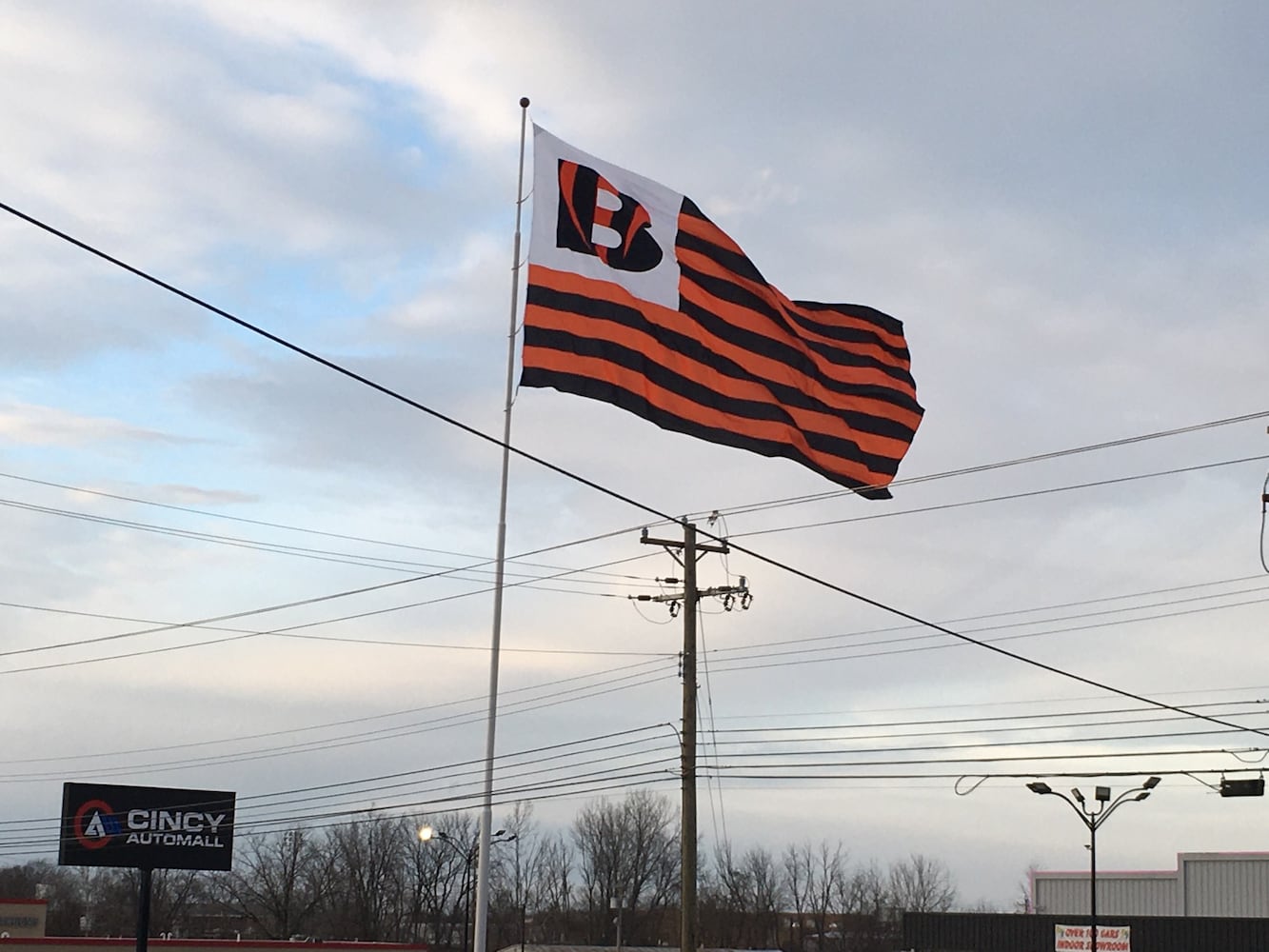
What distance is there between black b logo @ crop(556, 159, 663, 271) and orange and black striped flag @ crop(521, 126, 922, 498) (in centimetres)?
2

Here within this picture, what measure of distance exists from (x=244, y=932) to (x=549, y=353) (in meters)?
111

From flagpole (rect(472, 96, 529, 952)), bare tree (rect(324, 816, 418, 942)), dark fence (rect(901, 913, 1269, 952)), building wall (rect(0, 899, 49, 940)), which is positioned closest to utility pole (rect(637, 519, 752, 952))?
flagpole (rect(472, 96, 529, 952))

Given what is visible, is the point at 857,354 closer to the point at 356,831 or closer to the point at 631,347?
the point at 631,347

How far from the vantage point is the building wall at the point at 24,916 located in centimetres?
8475

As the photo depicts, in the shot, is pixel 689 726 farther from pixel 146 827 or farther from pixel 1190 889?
pixel 1190 889

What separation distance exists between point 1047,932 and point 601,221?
1868 inches

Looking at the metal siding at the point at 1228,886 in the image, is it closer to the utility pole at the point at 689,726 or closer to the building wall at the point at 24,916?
the utility pole at the point at 689,726

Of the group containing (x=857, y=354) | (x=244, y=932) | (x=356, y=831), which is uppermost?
(x=857, y=354)

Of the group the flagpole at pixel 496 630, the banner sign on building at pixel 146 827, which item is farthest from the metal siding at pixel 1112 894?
the flagpole at pixel 496 630

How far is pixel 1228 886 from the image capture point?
66.4m

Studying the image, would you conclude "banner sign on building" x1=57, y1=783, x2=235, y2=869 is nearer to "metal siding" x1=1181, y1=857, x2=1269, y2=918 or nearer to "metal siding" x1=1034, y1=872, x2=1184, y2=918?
"metal siding" x1=1034, y1=872, x2=1184, y2=918

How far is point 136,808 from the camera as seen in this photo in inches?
2308

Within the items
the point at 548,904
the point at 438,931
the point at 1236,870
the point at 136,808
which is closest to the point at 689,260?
the point at 136,808

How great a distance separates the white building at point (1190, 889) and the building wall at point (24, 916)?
183 feet
